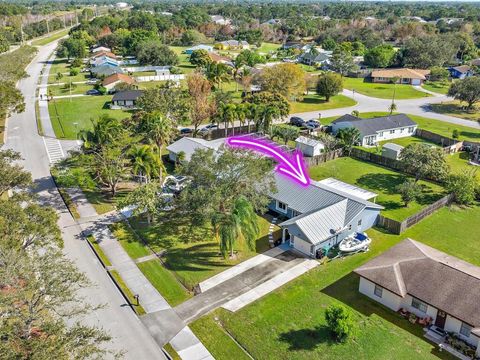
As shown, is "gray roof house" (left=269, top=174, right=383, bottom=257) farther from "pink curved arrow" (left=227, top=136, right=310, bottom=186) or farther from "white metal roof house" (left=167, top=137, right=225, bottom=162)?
"white metal roof house" (left=167, top=137, right=225, bottom=162)

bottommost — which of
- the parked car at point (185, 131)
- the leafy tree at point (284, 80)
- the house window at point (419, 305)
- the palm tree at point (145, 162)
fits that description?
the house window at point (419, 305)

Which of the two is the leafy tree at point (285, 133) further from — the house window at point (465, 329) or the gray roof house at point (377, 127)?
the house window at point (465, 329)

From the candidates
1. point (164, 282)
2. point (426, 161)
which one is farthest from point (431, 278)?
point (426, 161)

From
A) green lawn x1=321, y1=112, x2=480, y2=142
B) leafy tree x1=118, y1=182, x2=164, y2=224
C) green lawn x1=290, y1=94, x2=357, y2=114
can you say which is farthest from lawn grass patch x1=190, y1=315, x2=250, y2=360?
green lawn x1=290, y1=94, x2=357, y2=114

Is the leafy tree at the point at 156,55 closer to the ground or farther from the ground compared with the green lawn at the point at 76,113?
farther from the ground

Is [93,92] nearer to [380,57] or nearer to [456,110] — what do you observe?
[456,110]

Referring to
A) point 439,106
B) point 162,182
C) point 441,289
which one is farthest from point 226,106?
point 439,106

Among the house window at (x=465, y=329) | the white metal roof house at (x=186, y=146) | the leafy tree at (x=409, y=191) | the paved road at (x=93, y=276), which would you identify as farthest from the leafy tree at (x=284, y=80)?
the house window at (x=465, y=329)

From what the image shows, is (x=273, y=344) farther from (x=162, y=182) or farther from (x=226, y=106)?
(x=226, y=106)
